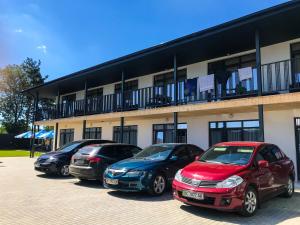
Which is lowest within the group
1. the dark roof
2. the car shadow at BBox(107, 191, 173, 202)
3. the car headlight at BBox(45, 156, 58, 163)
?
the car shadow at BBox(107, 191, 173, 202)

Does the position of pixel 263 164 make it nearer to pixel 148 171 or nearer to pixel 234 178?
pixel 234 178

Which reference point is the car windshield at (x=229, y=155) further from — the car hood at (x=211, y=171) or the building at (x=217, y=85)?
the building at (x=217, y=85)

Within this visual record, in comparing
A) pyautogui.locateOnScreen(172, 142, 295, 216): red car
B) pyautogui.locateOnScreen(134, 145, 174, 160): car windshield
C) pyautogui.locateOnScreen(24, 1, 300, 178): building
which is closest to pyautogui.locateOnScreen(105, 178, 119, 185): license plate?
pyautogui.locateOnScreen(134, 145, 174, 160): car windshield

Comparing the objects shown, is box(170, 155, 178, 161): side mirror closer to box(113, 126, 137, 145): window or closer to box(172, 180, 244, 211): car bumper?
box(172, 180, 244, 211): car bumper

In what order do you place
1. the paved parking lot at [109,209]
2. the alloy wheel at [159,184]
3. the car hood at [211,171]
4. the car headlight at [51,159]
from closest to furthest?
the paved parking lot at [109,209]
the car hood at [211,171]
the alloy wheel at [159,184]
the car headlight at [51,159]

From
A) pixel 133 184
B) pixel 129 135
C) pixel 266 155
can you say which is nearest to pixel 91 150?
pixel 133 184

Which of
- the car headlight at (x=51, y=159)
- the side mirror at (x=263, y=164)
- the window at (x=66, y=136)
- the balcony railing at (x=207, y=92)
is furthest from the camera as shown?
the window at (x=66, y=136)

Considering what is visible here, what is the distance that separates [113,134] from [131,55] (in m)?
7.31

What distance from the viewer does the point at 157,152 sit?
396 inches

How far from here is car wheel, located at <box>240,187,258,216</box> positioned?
6571mm

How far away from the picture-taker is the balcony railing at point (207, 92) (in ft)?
40.9

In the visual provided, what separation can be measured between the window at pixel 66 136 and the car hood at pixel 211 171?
20248mm

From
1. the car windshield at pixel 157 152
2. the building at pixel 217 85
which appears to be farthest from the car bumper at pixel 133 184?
the building at pixel 217 85

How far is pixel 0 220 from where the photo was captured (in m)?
6.24
